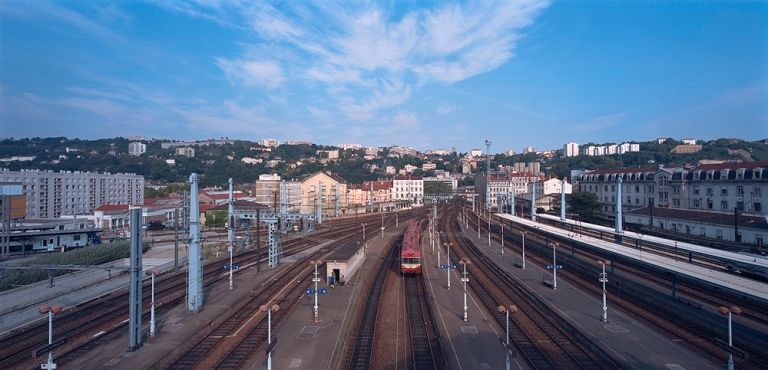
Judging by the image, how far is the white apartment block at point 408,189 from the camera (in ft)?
308

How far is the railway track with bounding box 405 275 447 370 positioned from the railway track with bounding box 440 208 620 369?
2.42m

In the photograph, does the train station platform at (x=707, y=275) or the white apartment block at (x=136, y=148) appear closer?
the train station platform at (x=707, y=275)

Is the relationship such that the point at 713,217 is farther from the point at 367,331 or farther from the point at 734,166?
the point at 367,331

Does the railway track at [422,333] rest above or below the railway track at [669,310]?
below

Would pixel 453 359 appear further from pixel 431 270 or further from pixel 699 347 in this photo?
pixel 431 270

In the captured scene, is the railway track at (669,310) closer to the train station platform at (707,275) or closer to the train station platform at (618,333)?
the train station platform at (618,333)

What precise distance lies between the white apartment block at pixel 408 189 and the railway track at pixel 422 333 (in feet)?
232

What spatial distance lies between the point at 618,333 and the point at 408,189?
80.6 meters

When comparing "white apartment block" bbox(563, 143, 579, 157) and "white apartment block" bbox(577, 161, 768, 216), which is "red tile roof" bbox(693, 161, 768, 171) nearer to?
"white apartment block" bbox(577, 161, 768, 216)

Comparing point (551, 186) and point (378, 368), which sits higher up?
point (551, 186)

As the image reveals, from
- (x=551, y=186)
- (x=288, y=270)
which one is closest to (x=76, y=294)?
(x=288, y=270)

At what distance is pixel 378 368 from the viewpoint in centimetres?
1221

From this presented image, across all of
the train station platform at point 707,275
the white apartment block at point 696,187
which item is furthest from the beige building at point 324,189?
the train station platform at point 707,275

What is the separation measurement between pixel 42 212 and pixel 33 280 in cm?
3463
